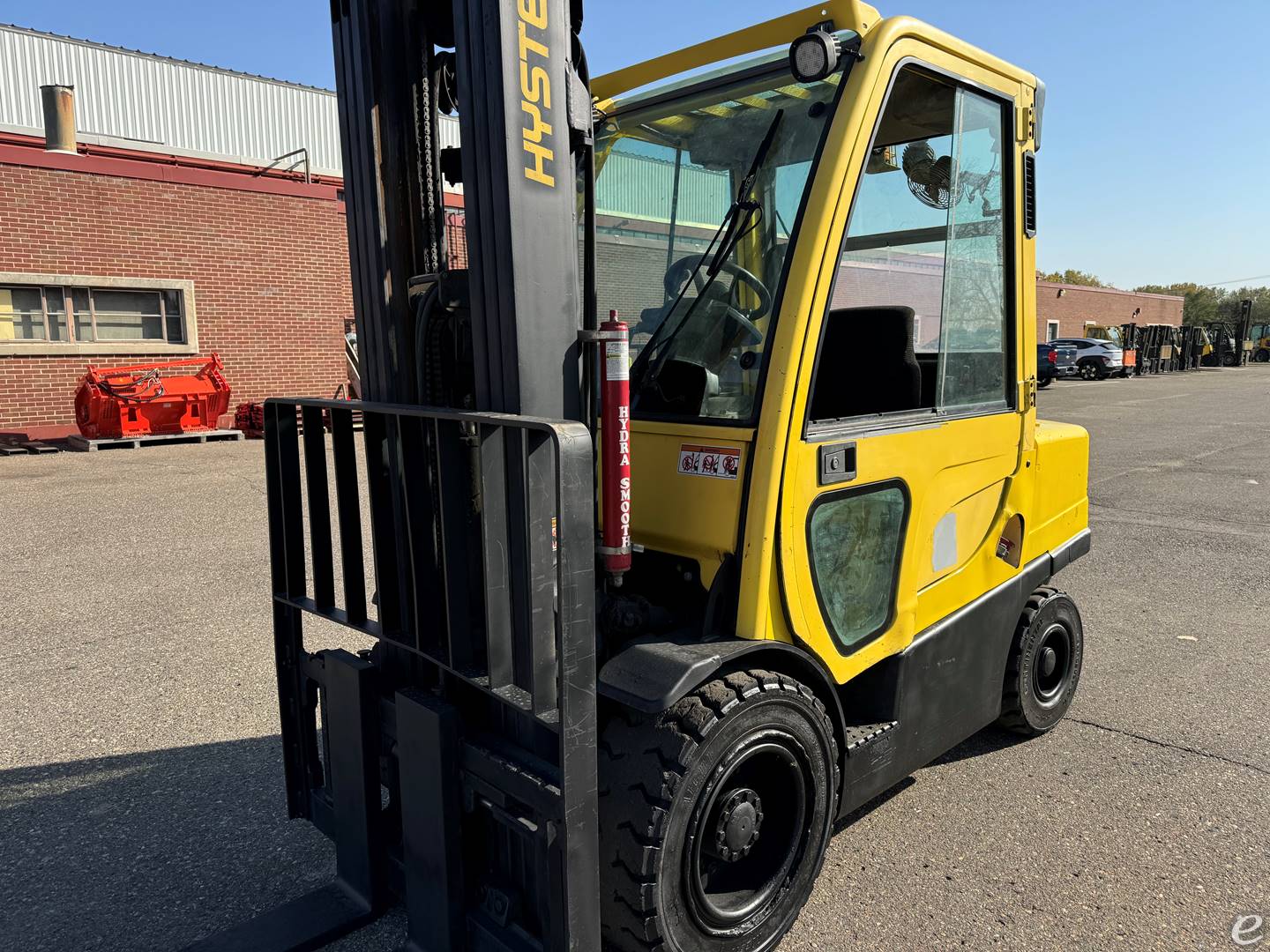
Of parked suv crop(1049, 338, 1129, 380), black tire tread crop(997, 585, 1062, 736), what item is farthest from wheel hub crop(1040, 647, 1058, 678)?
parked suv crop(1049, 338, 1129, 380)

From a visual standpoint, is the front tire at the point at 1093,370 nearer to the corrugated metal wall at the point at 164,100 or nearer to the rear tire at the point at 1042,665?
the corrugated metal wall at the point at 164,100

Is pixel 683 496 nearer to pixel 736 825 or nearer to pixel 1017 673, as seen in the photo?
pixel 736 825

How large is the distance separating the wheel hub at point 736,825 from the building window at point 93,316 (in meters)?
15.4

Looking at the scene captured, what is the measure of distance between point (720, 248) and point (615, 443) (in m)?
0.83

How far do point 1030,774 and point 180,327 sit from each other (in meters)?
15.9

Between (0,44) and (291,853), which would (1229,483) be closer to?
(291,853)

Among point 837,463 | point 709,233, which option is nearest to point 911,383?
point 837,463

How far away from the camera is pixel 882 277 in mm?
3047

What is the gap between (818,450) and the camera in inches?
100

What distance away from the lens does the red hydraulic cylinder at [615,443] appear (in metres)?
2.22

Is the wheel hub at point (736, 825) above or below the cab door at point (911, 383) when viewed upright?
below

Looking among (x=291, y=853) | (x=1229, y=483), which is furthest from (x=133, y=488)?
(x=1229, y=483)

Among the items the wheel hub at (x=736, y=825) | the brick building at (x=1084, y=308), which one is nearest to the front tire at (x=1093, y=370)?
the brick building at (x=1084, y=308)

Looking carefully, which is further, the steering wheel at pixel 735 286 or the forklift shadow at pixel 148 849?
the forklift shadow at pixel 148 849
